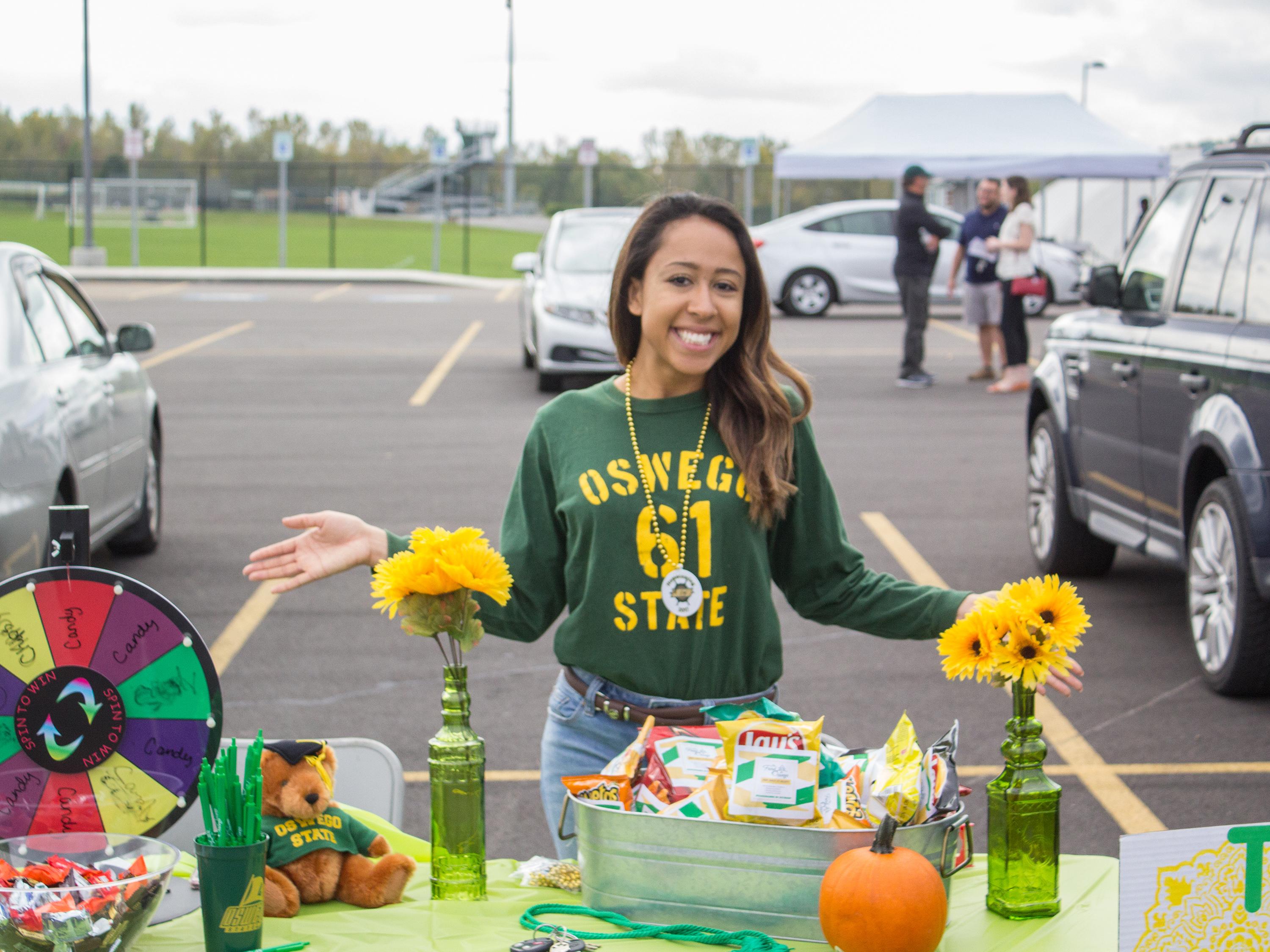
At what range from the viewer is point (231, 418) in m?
12.9

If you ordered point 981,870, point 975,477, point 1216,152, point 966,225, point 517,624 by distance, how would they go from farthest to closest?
point 966,225 < point 975,477 < point 1216,152 < point 517,624 < point 981,870

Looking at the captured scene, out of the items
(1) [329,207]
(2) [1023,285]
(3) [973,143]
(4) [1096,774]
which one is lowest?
(4) [1096,774]

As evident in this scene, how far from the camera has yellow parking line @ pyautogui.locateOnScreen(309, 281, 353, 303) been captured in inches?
1104

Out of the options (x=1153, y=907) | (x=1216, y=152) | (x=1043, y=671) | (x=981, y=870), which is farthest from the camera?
(x=1216, y=152)

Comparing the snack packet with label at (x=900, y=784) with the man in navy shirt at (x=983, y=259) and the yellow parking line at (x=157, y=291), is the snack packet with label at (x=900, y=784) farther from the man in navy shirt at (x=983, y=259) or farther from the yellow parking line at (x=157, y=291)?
the yellow parking line at (x=157, y=291)

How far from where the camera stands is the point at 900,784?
90.6 inches

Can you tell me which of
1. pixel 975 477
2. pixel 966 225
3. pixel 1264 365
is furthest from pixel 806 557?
pixel 966 225

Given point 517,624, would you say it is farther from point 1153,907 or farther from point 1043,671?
point 1153,907

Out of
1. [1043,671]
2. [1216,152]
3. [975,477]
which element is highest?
[1216,152]

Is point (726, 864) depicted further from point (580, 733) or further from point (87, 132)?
point (87, 132)

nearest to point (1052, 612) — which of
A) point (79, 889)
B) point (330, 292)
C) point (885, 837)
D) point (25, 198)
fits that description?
point (885, 837)

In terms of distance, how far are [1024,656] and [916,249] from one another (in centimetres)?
1260

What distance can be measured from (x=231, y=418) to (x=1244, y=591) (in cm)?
960

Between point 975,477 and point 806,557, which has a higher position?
point 806,557
